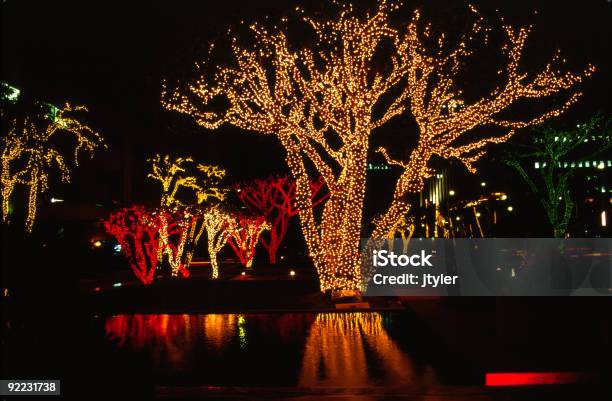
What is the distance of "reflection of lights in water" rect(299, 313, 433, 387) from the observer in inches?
342

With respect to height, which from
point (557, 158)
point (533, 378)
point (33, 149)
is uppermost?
point (557, 158)

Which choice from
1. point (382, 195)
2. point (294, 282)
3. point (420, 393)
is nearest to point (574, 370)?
point (420, 393)

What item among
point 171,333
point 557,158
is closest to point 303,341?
point 171,333

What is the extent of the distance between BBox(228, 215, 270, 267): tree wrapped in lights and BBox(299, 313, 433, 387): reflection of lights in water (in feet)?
48.5

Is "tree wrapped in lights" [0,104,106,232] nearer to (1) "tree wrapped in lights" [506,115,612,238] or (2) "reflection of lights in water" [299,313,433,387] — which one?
(2) "reflection of lights in water" [299,313,433,387]

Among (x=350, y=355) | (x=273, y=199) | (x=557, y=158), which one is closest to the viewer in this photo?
(x=350, y=355)

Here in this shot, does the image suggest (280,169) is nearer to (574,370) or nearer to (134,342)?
(134,342)

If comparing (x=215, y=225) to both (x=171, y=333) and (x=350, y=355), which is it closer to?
(x=171, y=333)

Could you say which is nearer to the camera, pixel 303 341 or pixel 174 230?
pixel 303 341

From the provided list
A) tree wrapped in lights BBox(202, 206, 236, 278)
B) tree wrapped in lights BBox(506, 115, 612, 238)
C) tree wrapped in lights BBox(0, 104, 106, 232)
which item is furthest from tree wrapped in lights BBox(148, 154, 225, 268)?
tree wrapped in lights BBox(506, 115, 612, 238)

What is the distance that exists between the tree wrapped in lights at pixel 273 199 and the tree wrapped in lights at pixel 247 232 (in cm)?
219

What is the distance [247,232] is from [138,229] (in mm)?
9618

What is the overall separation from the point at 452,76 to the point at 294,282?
10545mm

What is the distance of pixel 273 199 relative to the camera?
36875 millimetres
